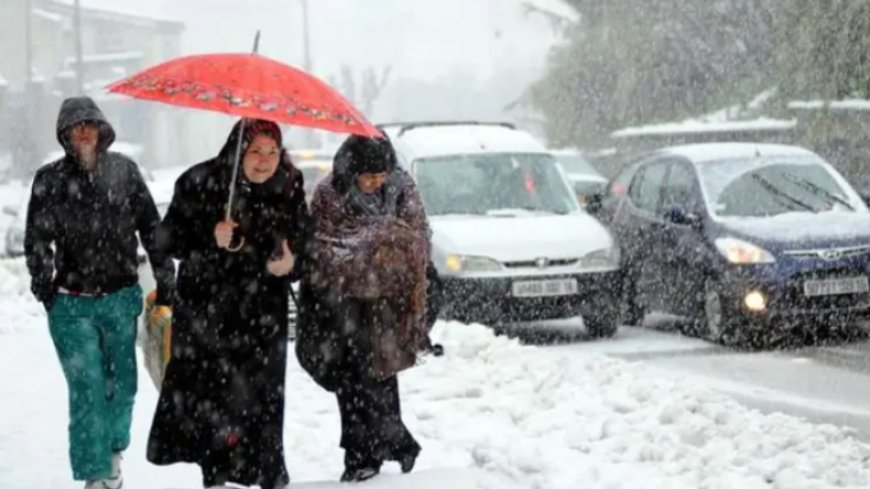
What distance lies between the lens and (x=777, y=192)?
43.2 ft

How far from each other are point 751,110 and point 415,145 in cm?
1573

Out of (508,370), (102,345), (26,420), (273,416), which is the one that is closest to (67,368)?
(102,345)

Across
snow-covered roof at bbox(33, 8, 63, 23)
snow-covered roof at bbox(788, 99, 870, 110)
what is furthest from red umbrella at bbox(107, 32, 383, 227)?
snow-covered roof at bbox(33, 8, 63, 23)

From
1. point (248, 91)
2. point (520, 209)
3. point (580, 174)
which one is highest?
point (248, 91)

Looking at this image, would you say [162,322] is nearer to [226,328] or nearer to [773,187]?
[226,328]

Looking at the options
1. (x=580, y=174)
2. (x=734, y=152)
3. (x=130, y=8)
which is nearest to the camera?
(x=734, y=152)

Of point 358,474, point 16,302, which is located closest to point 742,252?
point 358,474

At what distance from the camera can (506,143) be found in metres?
14.4

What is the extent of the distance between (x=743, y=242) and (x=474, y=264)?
2.10 meters

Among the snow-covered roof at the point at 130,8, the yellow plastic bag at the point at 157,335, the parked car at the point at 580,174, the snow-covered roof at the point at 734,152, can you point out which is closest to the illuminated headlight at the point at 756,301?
the snow-covered roof at the point at 734,152

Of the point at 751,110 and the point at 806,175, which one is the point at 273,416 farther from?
the point at 751,110

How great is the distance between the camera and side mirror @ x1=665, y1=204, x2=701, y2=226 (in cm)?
1286

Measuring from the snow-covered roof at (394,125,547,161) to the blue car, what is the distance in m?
1.16

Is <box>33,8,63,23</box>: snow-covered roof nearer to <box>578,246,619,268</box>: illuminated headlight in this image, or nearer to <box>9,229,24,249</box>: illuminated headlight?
<box>9,229,24,249</box>: illuminated headlight
